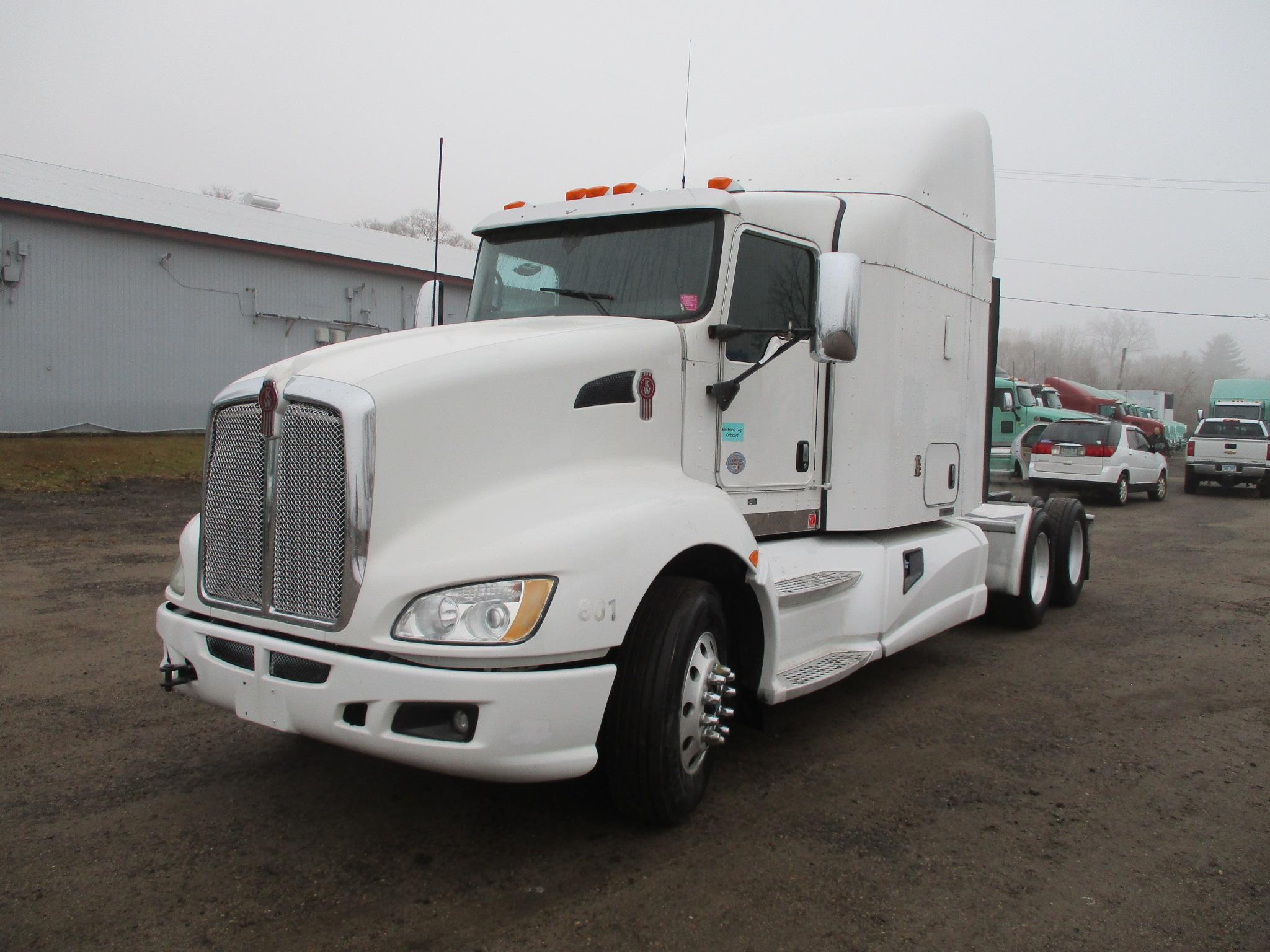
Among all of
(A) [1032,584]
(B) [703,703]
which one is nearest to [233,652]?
(B) [703,703]

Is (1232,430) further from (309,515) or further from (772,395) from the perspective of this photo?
(309,515)

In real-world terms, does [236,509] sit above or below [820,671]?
above

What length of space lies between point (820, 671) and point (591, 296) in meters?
2.25

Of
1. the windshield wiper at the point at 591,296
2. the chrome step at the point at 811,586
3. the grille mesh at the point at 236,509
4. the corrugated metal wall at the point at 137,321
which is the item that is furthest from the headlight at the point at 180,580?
the corrugated metal wall at the point at 137,321

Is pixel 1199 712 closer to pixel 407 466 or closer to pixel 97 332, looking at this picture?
pixel 407 466

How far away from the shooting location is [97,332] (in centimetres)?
2112

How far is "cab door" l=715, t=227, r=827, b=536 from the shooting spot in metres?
4.88

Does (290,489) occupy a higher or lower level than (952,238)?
lower

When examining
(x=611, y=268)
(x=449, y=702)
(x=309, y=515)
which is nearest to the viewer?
(x=449, y=702)

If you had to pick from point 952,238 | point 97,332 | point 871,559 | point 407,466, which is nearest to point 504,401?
point 407,466

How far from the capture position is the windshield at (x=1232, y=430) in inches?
883

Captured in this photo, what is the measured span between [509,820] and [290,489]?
1.66 metres

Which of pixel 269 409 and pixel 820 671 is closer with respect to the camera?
pixel 269 409

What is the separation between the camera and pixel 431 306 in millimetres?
6203
